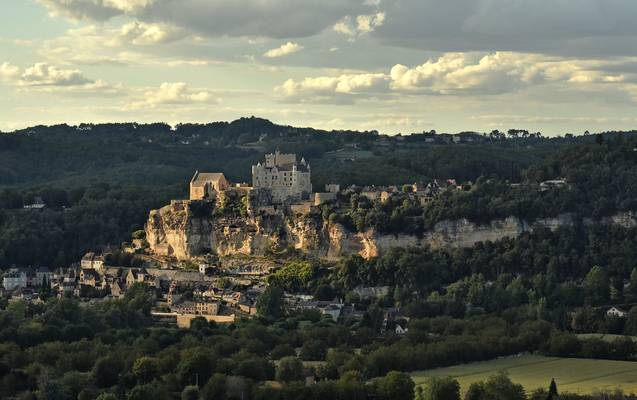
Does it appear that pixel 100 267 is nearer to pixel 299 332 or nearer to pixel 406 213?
pixel 406 213

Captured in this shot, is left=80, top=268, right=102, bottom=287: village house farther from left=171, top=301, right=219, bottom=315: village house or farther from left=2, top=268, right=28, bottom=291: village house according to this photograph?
left=171, top=301, right=219, bottom=315: village house

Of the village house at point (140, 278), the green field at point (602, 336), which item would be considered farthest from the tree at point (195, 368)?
the village house at point (140, 278)

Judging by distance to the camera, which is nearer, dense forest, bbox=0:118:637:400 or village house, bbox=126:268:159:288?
dense forest, bbox=0:118:637:400

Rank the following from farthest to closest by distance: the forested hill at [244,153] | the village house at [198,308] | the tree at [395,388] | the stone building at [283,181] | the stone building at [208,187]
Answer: the forested hill at [244,153]
the stone building at [208,187]
the stone building at [283,181]
the village house at [198,308]
the tree at [395,388]

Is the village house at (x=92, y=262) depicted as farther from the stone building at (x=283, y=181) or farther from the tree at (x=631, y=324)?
the tree at (x=631, y=324)

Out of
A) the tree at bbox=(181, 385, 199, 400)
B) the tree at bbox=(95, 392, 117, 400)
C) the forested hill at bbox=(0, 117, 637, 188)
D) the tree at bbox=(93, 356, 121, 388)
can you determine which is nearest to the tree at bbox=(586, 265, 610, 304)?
the forested hill at bbox=(0, 117, 637, 188)

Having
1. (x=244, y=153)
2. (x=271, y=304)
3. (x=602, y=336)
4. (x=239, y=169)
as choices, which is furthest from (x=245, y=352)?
(x=244, y=153)
